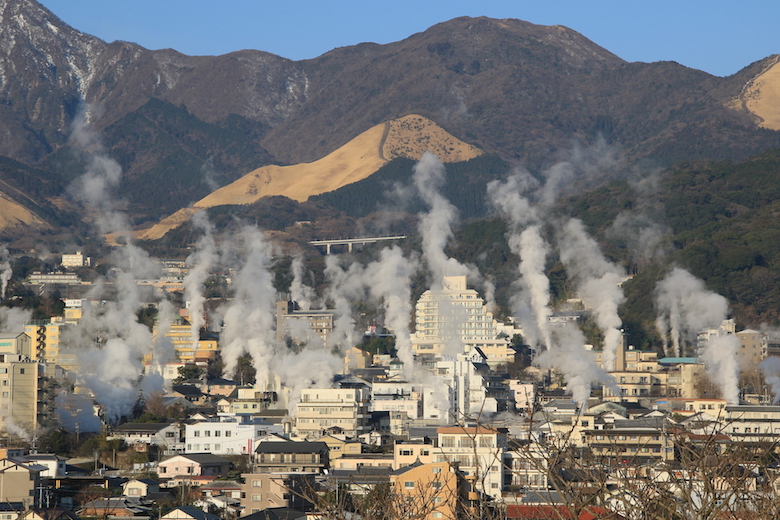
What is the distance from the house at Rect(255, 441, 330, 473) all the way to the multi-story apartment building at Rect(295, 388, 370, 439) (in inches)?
329

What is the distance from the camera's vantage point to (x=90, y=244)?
378 ft

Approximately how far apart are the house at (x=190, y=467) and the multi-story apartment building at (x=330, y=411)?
8647mm

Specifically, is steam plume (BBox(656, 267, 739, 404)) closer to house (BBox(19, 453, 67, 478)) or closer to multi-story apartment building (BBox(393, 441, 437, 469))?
multi-story apartment building (BBox(393, 441, 437, 469))

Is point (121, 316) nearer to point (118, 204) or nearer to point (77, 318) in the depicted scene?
point (77, 318)

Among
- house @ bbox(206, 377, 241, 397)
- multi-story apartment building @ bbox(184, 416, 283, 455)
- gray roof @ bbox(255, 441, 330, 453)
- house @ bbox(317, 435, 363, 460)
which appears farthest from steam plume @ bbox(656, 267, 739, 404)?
gray roof @ bbox(255, 441, 330, 453)

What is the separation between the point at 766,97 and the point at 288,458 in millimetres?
112838

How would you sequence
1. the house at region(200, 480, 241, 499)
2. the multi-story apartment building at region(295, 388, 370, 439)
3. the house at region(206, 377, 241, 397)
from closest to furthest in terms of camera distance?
the house at region(200, 480, 241, 499), the multi-story apartment building at region(295, 388, 370, 439), the house at region(206, 377, 241, 397)

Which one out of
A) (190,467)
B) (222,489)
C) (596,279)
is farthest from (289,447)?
(596,279)

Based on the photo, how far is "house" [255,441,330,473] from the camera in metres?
35.2

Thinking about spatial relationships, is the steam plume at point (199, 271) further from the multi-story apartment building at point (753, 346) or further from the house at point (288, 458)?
the house at point (288, 458)

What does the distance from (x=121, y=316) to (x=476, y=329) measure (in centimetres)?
1724

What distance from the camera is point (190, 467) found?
117 ft

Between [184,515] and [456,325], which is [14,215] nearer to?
[456,325]

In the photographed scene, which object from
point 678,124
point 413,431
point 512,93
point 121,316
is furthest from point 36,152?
point 413,431
